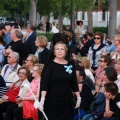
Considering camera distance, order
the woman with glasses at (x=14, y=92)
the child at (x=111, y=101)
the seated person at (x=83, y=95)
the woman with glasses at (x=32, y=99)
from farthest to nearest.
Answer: the woman with glasses at (x=14, y=92) → the woman with glasses at (x=32, y=99) → the seated person at (x=83, y=95) → the child at (x=111, y=101)

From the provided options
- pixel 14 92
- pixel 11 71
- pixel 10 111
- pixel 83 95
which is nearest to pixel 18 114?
pixel 10 111

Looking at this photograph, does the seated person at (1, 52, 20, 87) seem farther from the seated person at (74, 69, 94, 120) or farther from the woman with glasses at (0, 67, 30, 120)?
the seated person at (74, 69, 94, 120)

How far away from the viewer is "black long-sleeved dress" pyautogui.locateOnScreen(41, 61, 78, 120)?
8055 millimetres

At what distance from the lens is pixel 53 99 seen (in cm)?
813

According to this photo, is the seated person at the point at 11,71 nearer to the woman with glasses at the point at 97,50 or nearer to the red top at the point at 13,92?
the red top at the point at 13,92

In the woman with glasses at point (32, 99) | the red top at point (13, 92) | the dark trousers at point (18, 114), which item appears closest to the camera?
the woman with glasses at point (32, 99)

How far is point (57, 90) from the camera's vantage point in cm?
808

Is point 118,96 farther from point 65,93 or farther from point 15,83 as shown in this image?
point 15,83

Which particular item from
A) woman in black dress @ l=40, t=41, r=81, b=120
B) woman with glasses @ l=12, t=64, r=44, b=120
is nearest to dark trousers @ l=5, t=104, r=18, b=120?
woman with glasses @ l=12, t=64, r=44, b=120

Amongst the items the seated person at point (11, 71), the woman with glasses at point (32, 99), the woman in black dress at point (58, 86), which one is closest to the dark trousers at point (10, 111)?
the woman with glasses at point (32, 99)

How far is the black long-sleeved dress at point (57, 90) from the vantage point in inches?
317

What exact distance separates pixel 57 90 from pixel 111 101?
1.11 metres

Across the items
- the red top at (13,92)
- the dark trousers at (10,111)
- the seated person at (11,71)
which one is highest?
the seated person at (11,71)

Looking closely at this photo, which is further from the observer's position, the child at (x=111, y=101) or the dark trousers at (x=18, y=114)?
the dark trousers at (x=18, y=114)
